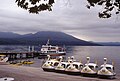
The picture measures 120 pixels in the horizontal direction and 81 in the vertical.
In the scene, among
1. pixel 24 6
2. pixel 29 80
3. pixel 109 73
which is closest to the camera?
pixel 24 6

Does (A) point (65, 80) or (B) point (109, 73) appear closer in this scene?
(A) point (65, 80)

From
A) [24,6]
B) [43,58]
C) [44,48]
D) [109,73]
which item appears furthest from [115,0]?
[44,48]

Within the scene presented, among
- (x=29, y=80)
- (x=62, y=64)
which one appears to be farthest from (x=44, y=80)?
(x=62, y=64)

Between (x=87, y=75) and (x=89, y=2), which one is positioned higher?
(x=89, y=2)

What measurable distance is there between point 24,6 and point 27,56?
114 m

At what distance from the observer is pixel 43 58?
11950 centimetres

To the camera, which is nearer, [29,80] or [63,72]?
[29,80]

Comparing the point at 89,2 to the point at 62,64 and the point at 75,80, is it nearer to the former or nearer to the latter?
the point at 75,80

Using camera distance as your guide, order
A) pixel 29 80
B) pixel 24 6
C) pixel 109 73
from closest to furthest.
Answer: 1. pixel 24 6
2. pixel 29 80
3. pixel 109 73

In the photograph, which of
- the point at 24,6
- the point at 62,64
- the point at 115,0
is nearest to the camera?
the point at 115,0

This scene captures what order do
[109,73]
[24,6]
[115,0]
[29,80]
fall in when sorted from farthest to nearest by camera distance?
[109,73]
[29,80]
[24,6]
[115,0]

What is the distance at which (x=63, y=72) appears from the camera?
150 ft

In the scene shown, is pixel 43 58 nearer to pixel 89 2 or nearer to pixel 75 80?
pixel 75 80

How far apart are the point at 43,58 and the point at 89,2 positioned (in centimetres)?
10970
